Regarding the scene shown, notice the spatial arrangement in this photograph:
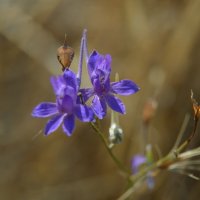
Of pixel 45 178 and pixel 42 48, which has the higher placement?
pixel 42 48

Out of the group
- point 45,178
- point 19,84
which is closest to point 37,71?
point 19,84

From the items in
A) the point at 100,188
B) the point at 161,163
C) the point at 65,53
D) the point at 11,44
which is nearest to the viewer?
the point at 65,53

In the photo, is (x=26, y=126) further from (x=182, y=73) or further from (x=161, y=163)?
(x=161, y=163)

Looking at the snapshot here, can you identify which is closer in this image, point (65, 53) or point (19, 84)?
point (65, 53)

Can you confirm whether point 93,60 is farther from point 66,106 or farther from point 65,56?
point 66,106

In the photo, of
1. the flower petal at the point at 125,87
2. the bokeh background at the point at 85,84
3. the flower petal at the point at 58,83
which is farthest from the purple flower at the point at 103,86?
the bokeh background at the point at 85,84

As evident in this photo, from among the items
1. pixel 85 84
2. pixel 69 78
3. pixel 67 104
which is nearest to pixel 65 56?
pixel 69 78

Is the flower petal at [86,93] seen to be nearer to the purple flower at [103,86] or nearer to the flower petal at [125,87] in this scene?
the purple flower at [103,86]
